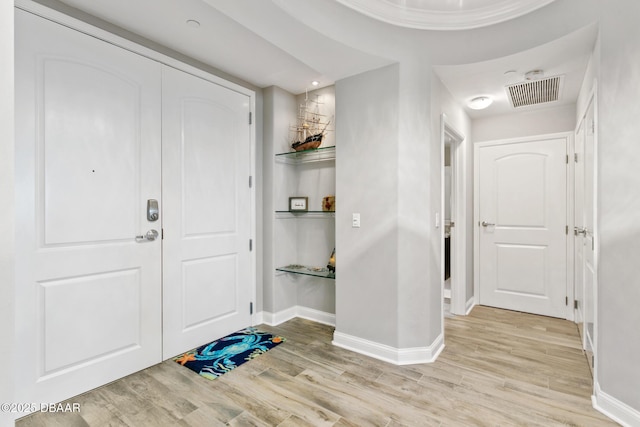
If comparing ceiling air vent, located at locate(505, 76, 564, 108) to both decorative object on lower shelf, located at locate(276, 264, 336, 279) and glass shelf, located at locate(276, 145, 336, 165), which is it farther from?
decorative object on lower shelf, located at locate(276, 264, 336, 279)

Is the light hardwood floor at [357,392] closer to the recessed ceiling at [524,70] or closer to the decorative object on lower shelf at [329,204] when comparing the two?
the decorative object on lower shelf at [329,204]

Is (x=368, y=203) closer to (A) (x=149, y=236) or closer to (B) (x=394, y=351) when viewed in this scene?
(B) (x=394, y=351)

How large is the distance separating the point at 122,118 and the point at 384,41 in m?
1.90

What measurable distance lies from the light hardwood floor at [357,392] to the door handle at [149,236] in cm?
94

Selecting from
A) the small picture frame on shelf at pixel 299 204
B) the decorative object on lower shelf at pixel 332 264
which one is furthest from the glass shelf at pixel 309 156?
the decorative object on lower shelf at pixel 332 264

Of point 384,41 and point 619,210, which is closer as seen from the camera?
point 619,210

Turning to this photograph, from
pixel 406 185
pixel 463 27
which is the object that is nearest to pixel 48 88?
pixel 406 185

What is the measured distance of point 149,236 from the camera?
2.37m

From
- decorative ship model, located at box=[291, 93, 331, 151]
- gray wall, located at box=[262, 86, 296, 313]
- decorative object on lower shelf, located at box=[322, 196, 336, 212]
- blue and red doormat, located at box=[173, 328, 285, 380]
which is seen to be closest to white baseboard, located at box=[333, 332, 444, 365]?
blue and red doormat, located at box=[173, 328, 285, 380]

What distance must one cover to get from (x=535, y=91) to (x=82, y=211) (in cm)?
374

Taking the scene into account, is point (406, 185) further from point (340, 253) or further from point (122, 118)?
point (122, 118)

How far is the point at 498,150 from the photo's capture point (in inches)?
148

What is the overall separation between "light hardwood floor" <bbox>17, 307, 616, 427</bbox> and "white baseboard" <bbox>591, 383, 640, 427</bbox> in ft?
0.16

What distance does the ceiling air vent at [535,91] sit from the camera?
2.75 metres
